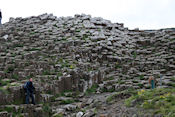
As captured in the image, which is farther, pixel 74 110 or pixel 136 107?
pixel 74 110

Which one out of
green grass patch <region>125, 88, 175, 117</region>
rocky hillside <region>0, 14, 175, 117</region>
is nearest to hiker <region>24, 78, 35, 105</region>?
rocky hillside <region>0, 14, 175, 117</region>

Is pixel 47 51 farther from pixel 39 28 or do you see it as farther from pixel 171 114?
pixel 171 114

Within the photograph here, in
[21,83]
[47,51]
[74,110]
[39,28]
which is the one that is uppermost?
[39,28]

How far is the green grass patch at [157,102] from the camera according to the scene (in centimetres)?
839

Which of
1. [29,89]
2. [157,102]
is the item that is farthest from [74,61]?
[157,102]

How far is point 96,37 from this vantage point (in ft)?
77.5

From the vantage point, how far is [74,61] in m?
18.7

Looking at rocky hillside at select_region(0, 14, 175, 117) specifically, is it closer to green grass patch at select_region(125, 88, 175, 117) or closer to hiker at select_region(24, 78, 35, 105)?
hiker at select_region(24, 78, 35, 105)

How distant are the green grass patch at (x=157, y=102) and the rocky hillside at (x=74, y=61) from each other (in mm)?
1931

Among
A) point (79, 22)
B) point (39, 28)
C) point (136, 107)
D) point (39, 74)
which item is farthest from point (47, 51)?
point (136, 107)

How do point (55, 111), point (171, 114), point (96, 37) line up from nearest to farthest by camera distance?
point (171, 114)
point (55, 111)
point (96, 37)

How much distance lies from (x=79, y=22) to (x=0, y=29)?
355 inches

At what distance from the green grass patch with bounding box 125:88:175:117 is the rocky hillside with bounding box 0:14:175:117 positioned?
1.93 metres

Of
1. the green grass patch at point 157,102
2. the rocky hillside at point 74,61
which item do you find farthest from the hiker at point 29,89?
the green grass patch at point 157,102
